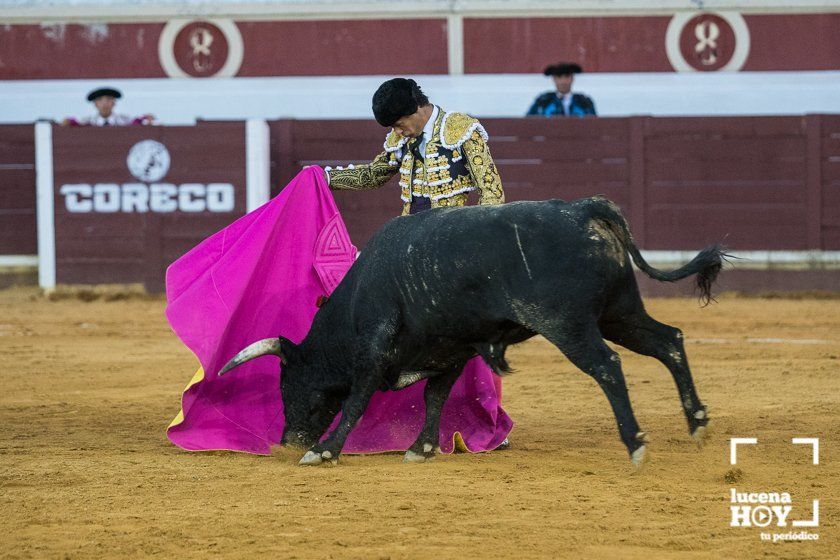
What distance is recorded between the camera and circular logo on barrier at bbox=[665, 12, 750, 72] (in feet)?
35.2

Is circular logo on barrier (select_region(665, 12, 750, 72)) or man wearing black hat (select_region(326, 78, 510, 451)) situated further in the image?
circular logo on barrier (select_region(665, 12, 750, 72))

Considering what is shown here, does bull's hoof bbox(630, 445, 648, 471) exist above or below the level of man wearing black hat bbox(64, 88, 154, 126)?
below

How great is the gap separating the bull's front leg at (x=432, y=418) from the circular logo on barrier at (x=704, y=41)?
761cm

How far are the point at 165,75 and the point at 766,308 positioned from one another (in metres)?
5.61

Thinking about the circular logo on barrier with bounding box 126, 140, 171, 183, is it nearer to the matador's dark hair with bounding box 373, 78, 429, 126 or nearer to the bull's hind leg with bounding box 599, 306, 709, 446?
the matador's dark hair with bounding box 373, 78, 429, 126

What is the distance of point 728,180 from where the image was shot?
8.73 m

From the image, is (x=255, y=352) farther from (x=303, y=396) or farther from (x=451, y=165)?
(x=451, y=165)

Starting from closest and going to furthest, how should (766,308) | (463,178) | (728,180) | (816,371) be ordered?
(463,178) < (816,371) < (766,308) < (728,180)

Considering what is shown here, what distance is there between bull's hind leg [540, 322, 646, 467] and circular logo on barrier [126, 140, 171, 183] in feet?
19.5

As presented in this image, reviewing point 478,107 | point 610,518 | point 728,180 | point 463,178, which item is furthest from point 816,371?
point 478,107

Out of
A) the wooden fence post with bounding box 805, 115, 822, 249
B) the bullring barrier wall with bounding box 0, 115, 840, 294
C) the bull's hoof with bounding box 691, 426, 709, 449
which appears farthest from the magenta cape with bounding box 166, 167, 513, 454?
the wooden fence post with bounding box 805, 115, 822, 249

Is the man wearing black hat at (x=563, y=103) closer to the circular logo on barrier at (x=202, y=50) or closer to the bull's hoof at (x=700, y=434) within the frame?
the circular logo on barrier at (x=202, y=50)

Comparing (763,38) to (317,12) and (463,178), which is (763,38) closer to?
(317,12)

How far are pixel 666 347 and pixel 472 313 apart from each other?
1.77 ft
